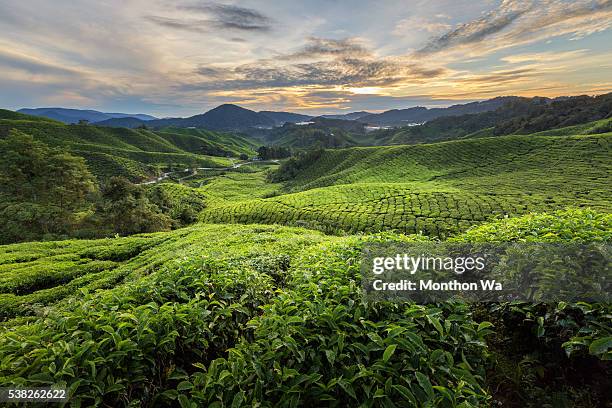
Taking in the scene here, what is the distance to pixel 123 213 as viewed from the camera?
45719 millimetres

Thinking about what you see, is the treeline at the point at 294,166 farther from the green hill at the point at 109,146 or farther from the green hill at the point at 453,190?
the green hill at the point at 109,146

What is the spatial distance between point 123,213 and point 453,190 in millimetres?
55528

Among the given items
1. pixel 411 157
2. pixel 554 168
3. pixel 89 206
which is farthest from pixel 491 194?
pixel 89 206

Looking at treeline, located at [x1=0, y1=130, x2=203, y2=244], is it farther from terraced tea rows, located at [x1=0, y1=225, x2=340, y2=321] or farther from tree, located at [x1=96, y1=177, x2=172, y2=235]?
terraced tea rows, located at [x1=0, y1=225, x2=340, y2=321]

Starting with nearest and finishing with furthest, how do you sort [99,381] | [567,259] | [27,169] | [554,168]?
[99,381] → [567,259] → [27,169] → [554,168]

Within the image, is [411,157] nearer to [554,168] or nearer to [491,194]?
[554,168]

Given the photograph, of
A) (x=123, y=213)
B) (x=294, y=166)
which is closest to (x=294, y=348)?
(x=123, y=213)

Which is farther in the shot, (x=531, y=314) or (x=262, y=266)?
(x=262, y=266)

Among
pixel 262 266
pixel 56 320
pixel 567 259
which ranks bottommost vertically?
pixel 262 266

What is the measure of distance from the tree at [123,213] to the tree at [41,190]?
13.0ft

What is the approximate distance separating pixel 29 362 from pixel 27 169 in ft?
199

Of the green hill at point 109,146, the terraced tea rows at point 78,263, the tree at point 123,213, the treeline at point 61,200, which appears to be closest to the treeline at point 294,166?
the green hill at point 109,146

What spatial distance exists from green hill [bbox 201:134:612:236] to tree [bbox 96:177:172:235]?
12071 millimetres

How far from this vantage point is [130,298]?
205 inches
